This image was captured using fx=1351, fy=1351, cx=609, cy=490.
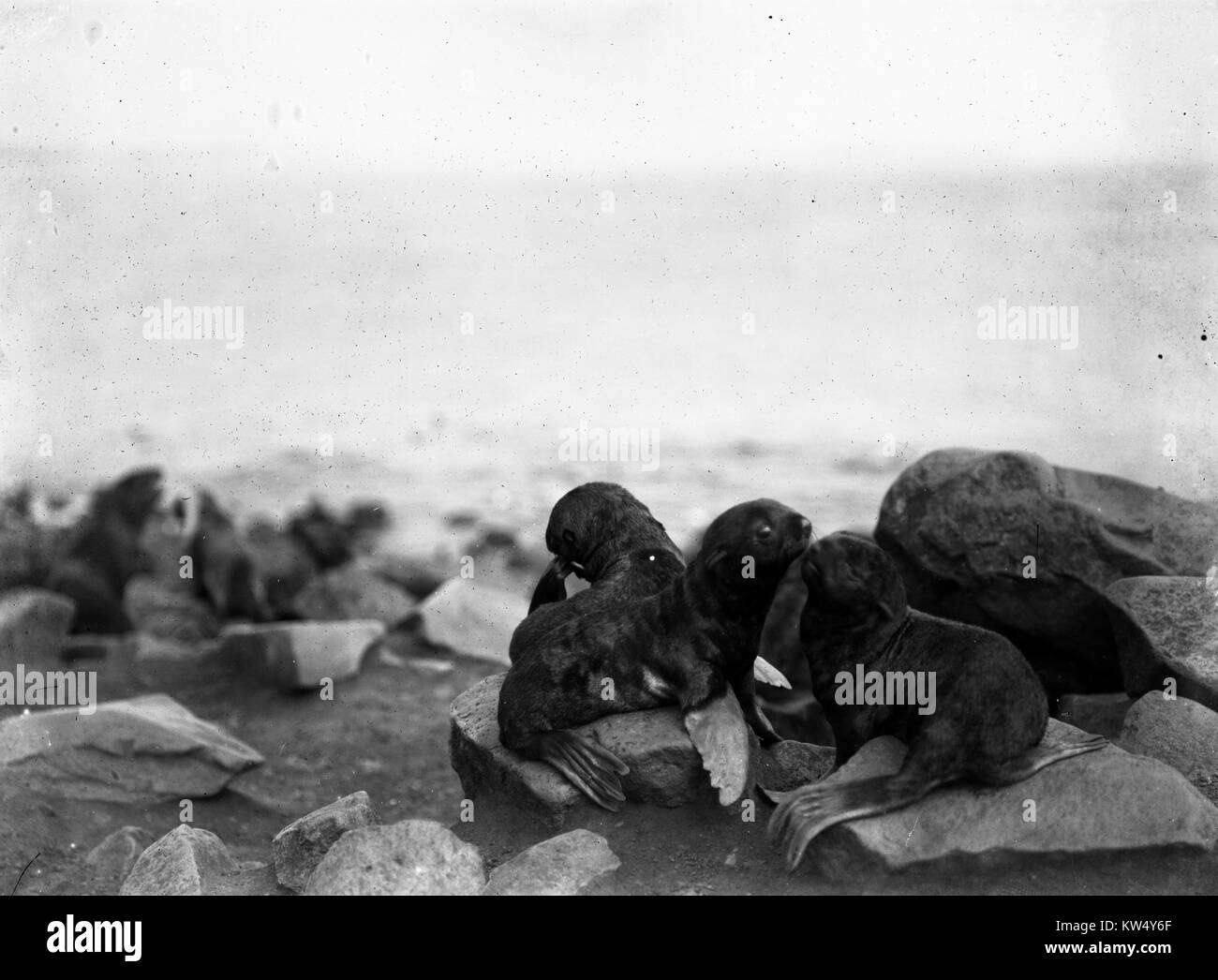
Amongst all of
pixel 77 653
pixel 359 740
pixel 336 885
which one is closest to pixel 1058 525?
pixel 336 885

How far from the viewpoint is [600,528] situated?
5.49 m

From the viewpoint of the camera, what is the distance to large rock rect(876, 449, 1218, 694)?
238 inches

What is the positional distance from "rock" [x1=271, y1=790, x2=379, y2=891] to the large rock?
2.80 m

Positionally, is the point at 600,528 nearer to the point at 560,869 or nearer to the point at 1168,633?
the point at 560,869

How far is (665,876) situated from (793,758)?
91 cm

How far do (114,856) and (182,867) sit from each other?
130cm

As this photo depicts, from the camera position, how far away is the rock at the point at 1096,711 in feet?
19.3

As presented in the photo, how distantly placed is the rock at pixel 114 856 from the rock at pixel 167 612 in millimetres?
4014

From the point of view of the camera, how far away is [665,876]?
450 centimetres

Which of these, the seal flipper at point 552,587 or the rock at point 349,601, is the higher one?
the seal flipper at point 552,587

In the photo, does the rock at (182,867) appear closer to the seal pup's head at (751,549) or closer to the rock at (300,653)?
→ the seal pup's head at (751,549)

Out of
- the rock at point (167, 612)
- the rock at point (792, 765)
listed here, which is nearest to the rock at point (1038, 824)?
the rock at point (792, 765)

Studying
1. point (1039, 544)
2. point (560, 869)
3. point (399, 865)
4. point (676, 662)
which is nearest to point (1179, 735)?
point (1039, 544)

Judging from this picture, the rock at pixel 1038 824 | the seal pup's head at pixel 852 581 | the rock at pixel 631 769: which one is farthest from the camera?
the rock at pixel 631 769
